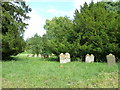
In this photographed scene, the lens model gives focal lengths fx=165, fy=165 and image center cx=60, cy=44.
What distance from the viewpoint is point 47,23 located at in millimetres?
32844

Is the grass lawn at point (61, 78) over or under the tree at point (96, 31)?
under

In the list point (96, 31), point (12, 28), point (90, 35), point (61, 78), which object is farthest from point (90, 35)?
point (61, 78)

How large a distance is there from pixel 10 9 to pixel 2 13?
171 cm

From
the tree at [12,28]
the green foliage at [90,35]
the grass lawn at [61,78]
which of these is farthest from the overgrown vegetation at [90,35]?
the grass lawn at [61,78]

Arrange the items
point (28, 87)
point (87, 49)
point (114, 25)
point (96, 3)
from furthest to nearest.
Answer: point (96, 3) < point (87, 49) < point (114, 25) < point (28, 87)

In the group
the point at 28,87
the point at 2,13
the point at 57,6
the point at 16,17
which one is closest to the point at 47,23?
the point at 16,17

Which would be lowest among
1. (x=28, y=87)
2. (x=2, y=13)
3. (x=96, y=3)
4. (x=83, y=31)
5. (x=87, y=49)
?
(x=28, y=87)

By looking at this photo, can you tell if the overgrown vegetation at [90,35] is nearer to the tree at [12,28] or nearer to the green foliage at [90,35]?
the green foliage at [90,35]

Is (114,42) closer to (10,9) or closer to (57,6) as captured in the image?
(57,6)

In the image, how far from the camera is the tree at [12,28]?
10.2m

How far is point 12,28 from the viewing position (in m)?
10.9

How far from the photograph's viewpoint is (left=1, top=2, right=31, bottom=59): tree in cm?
1020

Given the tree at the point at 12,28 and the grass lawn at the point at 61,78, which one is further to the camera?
the tree at the point at 12,28

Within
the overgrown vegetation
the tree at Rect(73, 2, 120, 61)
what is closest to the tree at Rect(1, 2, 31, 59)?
the overgrown vegetation
